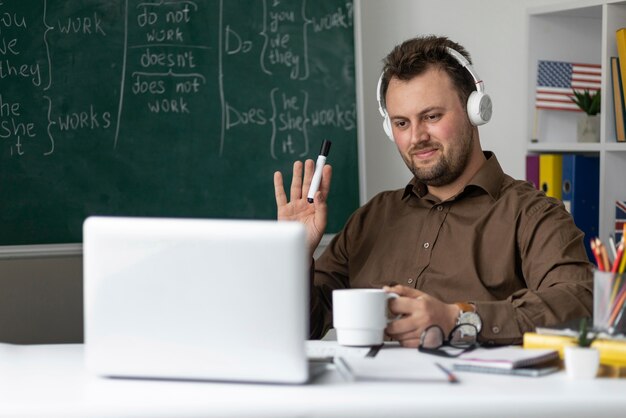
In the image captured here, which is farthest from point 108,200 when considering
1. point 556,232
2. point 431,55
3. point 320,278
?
point 556,232

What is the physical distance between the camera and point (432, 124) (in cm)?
227

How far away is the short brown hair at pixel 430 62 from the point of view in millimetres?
2262

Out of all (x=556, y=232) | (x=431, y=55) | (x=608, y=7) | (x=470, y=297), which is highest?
(x=608, y=7)

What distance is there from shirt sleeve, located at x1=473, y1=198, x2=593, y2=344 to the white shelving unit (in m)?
1.06

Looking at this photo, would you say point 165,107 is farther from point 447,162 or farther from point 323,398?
point 323,398

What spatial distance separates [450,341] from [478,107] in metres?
0.72

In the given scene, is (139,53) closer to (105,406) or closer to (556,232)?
(556,232)

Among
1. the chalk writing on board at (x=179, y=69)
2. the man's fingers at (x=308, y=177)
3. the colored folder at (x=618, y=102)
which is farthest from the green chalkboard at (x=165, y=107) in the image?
the man's fingers at (x=308, y=177)

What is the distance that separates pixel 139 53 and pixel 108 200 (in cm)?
52

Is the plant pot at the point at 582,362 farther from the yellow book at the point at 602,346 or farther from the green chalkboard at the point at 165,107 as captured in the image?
the green chalkboard at the point at 165,107

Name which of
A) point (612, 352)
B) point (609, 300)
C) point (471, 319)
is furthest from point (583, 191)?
point (612, 352)

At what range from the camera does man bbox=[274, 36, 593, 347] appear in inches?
83.0

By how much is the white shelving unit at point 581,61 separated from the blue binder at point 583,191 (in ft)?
0.15

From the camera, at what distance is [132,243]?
4.37 ft
